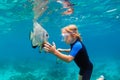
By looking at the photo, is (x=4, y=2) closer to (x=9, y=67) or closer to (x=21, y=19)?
(x=21, y=19)

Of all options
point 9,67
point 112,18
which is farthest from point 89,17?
point 9,67

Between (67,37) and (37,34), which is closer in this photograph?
(37,34)

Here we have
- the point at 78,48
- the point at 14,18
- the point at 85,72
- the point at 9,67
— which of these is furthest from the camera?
the point at 9,67

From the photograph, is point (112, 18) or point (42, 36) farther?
point (112, 18)

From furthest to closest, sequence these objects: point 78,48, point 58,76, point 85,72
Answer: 1. point 58,76
2. point 85,72
3. point 78,48

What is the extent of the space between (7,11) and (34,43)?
79.2 ft

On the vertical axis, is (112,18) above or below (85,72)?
above

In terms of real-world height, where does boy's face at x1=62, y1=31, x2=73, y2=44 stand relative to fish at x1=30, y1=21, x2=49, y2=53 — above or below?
above

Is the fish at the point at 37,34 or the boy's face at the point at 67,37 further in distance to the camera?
the boy's face at the point at 67,37

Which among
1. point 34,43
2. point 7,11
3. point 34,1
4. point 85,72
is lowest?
point 34,43

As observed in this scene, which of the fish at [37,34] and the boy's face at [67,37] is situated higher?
the boy's face at [67,37]

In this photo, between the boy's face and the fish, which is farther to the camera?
the boy's face

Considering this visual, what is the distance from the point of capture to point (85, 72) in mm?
7023

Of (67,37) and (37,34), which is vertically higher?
(67,37)
